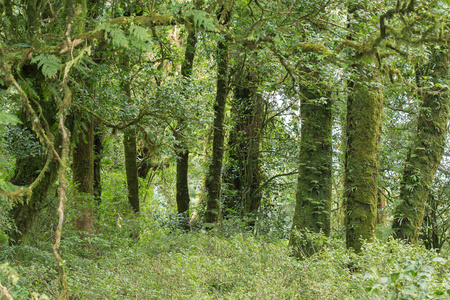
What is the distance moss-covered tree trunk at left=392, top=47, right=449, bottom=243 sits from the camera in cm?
839

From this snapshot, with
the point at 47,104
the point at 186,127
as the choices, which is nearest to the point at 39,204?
the point at 47,104

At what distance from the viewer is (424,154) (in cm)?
857

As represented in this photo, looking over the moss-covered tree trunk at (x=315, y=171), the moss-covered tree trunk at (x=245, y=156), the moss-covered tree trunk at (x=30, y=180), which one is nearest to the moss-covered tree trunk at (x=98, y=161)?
the moss-covered tree trunk at (x=245, y=156)

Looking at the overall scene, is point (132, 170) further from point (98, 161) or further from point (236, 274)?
point (236, 274)

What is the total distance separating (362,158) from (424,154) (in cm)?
285

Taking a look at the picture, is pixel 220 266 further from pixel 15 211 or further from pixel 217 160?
pixel 217 160

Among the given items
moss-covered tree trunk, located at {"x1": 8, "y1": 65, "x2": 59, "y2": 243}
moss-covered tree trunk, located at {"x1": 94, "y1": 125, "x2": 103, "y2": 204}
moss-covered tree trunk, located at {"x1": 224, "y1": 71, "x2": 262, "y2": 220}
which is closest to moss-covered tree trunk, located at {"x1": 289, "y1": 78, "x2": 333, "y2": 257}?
moss-covered tree trunk, located at {"x1": 224, "y1": 71, "x2": 262, "y2": 220}

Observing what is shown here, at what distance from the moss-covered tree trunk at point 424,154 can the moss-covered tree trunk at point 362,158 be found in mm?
→ 2273

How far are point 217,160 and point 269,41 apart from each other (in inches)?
189

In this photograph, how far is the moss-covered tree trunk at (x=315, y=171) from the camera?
7.71 metres

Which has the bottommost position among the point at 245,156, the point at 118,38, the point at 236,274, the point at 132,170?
the point at 236,274

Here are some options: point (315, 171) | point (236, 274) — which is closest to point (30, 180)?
point (236, 274)

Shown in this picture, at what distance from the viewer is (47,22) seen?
19.9ft

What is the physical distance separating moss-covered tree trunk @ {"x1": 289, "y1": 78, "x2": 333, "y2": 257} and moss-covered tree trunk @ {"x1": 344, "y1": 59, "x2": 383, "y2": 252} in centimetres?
93
